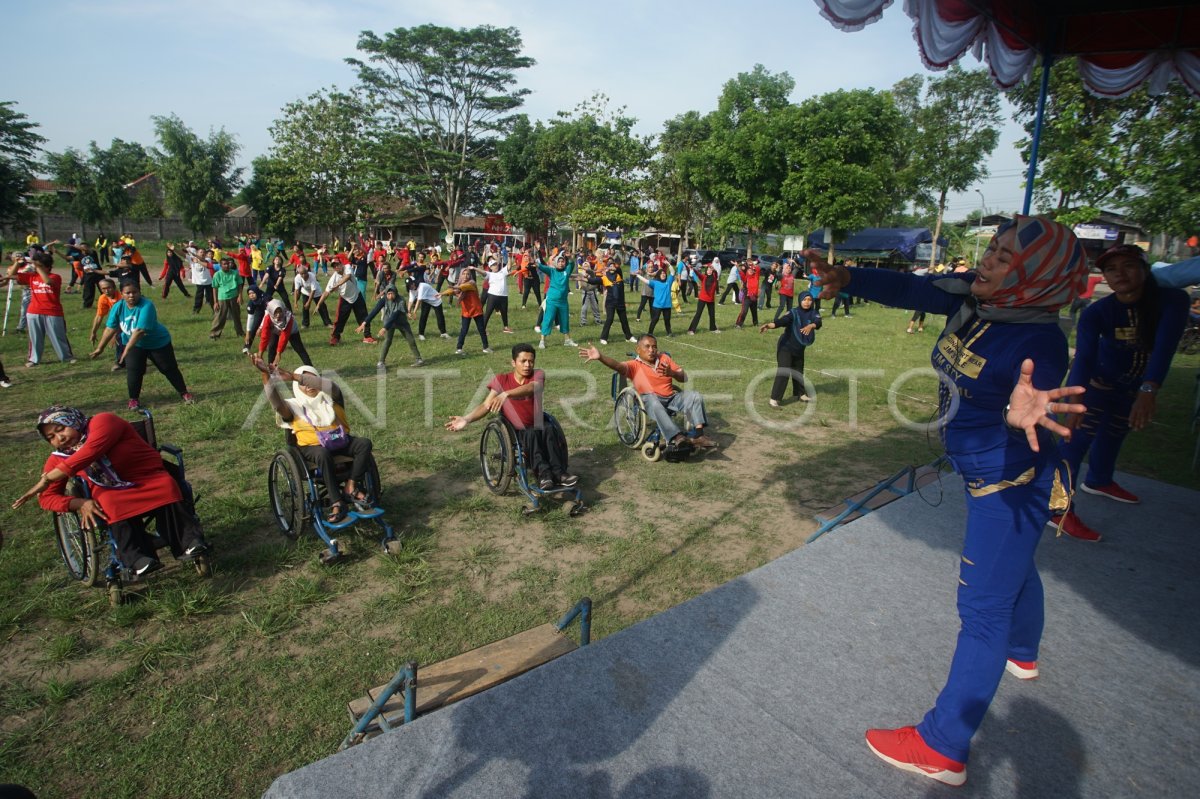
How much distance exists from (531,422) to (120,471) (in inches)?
112

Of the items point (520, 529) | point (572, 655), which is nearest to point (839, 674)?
point (572, 655)

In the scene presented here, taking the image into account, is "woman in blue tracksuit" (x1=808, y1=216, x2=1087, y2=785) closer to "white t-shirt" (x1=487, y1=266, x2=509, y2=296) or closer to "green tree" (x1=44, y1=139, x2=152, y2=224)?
"white t-shirt" (x1=487, y1=266, x2=509, y2=296)

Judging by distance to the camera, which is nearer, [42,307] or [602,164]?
[42,307]

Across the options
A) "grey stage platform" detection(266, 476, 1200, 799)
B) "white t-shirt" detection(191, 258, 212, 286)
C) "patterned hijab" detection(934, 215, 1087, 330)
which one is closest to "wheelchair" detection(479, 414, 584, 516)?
"grey stage platform" detection(266, 476, 1200, 799)

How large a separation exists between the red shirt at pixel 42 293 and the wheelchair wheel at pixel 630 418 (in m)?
8.46

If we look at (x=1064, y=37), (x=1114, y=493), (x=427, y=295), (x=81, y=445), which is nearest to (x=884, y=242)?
(x=427, y=295)

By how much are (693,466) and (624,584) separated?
254 cm

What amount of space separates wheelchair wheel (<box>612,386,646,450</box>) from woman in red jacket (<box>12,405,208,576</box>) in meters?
4.13

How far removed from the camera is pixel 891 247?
4397 centimetres

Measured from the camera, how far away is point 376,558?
4613 millimetres

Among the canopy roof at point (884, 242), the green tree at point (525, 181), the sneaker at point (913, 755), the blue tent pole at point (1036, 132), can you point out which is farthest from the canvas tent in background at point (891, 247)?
the sneaker at point (913, 755)

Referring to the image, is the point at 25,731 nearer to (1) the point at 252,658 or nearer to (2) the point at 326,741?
(1) the point at 252,658

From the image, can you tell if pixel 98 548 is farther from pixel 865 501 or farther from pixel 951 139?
pixel 951 139

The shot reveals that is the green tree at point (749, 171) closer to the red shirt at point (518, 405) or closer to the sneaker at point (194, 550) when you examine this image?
the red shirt at point (518, 405)
